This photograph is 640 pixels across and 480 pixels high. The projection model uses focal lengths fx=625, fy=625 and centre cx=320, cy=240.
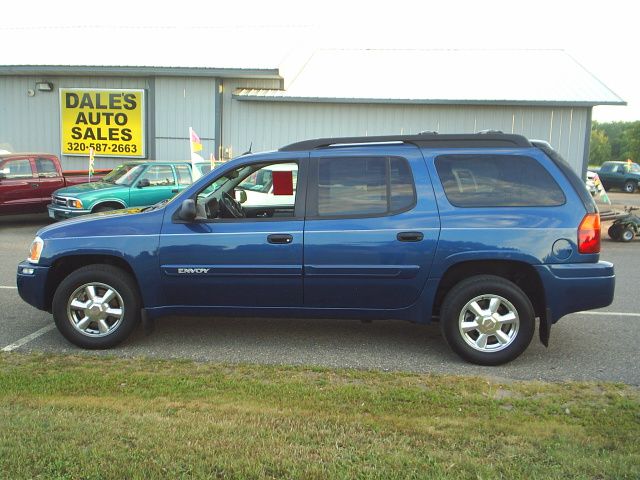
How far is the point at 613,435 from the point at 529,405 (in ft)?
1.98

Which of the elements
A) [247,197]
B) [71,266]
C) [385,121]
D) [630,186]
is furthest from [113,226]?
[630,186]

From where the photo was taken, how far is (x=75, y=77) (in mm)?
19578

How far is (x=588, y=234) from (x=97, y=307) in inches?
164

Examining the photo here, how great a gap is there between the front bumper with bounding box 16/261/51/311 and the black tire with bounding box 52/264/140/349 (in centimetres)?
18

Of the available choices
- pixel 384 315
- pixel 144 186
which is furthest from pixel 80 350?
pixel 144 186

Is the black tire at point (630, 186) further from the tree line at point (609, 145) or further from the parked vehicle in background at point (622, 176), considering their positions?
the tree line at point (609, 145)

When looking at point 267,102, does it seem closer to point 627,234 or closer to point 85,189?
point 85,189

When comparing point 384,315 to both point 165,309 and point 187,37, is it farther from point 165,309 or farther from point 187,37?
point 187,37

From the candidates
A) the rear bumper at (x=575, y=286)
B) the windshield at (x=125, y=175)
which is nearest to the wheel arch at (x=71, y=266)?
the rear bumper at (x=575, y=286)

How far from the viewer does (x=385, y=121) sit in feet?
62.1

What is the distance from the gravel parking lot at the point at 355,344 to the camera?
17.0 ft

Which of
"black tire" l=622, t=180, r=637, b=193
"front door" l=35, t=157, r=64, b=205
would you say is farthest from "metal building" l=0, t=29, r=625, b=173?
"black tire" l=622, t=180, r=637, b=193

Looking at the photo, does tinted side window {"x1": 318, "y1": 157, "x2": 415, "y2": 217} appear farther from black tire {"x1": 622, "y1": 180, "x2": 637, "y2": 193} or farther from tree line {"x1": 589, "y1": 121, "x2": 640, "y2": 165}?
tree line {"x1": 589, "y1": 121, "x2": 640, "y2": 165}

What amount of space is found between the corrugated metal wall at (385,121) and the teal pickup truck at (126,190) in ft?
18.6
